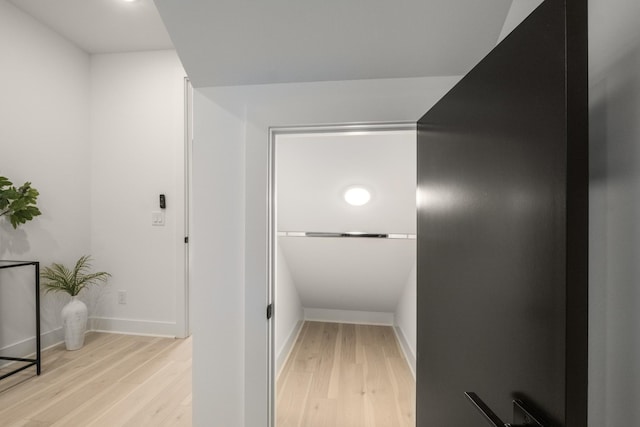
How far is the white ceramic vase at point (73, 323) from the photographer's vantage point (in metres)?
2.57

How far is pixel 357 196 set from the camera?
2.30 m

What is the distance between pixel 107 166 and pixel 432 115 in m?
3.23

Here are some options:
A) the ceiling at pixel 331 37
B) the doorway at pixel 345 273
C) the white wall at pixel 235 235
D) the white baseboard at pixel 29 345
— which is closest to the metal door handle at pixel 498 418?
the white wall at pixel 235 235

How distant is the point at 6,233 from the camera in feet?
7.47

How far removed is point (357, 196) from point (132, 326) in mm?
2630

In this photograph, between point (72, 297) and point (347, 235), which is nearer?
point (347, 235)

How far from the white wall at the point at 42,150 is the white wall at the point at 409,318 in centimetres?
317

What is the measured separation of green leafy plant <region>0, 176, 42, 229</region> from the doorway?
188cm

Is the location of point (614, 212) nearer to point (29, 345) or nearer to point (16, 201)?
point (16, 201)

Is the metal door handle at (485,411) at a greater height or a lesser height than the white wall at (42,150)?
lesser

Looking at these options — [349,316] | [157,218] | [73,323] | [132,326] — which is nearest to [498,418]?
[349,316]

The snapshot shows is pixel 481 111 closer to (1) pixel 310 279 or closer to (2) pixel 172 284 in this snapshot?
(1) pixel 310 279

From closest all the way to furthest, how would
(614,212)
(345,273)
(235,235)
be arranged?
(614,212)
(235,235)
(345,273)

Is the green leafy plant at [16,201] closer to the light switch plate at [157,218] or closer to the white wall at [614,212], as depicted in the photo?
the light switch plate at [157,218]
